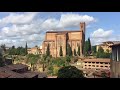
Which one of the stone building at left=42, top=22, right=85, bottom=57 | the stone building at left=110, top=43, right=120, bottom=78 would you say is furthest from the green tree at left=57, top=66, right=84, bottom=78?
the stone building at left=42, top=22, right=85, bottom=57

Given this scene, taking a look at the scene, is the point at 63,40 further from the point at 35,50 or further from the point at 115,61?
the point at 115,61

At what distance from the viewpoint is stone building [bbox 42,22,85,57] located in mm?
33594

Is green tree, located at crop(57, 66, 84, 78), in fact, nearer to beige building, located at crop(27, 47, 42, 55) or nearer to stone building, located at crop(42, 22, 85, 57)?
stone building, located at crop(42, 22, 85, 57)

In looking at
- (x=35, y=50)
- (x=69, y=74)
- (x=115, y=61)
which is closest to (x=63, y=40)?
(x=35, y=50)

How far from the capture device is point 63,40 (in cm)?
3497
